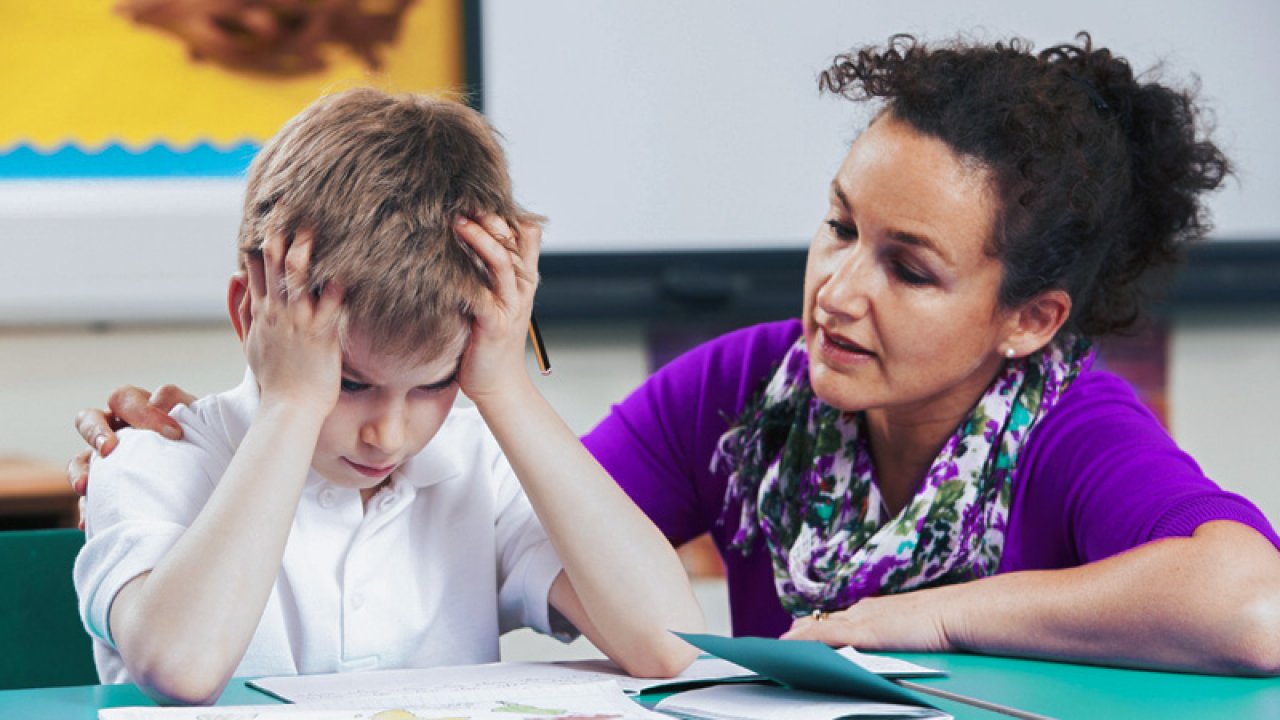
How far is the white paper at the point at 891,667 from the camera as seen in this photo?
1054 millimetres

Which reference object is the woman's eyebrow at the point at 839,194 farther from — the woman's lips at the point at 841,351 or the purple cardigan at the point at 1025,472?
the purple cardigan at the point at 1025,472

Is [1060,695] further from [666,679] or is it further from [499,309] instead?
[499,309]

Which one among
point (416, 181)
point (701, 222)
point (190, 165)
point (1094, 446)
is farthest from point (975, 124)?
point (190, 165)

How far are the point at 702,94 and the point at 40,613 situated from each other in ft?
5.09

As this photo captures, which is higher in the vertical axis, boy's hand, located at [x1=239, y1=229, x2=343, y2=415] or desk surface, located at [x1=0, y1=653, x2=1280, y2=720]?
boy's hand, located at [x1=239, y1=229, x2=343, y2=415]

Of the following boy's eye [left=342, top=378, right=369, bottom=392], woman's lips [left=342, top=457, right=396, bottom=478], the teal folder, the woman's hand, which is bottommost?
the teal folder

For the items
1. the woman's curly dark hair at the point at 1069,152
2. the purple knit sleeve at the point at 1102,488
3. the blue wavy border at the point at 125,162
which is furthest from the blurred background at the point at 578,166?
the purple knit sleeve at the point at 1102,488

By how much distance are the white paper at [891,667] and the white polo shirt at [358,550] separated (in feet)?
0.85

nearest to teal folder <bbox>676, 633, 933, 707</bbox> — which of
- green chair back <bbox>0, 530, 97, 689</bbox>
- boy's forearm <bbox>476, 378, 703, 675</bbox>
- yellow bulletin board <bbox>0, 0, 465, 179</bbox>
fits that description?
boy's forearm <bbox>476, 378, 703, 675</bbox>

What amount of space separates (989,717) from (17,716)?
24.7 inches

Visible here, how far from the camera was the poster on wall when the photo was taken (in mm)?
2266

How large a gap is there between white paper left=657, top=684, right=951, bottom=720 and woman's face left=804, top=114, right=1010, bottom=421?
1.39 feet

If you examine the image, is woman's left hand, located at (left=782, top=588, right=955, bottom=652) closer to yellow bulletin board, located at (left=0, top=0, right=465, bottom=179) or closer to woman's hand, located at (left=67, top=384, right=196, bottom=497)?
woman's hand, located at (left=67, top=384, right=196, bottom=497)

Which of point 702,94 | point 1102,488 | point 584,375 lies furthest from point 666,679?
point 702,94
